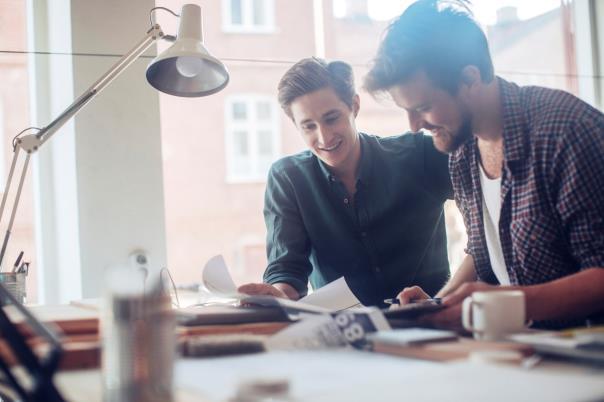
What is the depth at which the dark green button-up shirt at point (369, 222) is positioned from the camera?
215 centimetres

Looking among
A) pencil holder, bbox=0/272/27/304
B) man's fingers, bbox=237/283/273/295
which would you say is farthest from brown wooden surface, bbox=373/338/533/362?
pencil holder, bbox=0/272/27/304

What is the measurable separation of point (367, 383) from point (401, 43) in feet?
3.28

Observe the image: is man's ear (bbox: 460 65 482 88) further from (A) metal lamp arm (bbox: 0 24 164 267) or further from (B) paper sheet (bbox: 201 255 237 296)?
(A) metal lamp arm (bbox: 0 24 164 267)

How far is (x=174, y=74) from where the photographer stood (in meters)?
1.98

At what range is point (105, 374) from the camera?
73 centimetres

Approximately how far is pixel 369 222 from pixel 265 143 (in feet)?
17.7

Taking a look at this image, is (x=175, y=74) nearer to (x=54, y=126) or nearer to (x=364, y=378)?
(x=54, y=126)

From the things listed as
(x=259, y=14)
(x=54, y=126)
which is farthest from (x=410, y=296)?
(x=259, y=14)

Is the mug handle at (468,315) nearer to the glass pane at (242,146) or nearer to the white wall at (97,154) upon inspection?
the white wall at (97,154)

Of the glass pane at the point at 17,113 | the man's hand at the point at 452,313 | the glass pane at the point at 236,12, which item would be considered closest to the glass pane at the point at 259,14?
the glass pane at the point at 236,12

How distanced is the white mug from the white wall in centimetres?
170

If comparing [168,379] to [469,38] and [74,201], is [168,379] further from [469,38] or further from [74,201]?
[74,201]

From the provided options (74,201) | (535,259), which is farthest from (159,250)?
(535,259)

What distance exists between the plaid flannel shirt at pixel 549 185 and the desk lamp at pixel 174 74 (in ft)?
2.67
